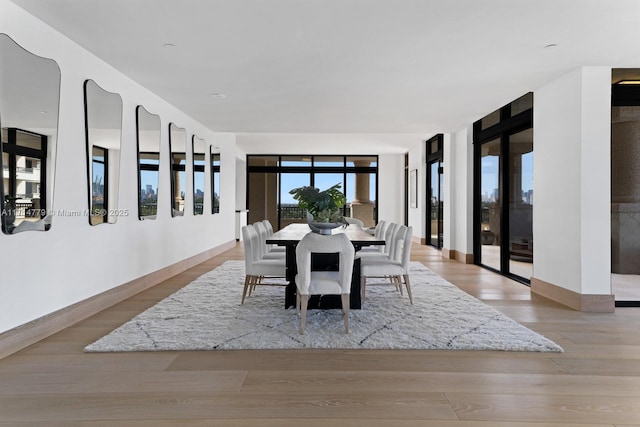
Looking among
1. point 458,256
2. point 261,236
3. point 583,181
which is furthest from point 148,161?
point 458,256

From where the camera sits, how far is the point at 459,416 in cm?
192

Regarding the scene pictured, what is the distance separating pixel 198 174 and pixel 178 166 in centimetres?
88

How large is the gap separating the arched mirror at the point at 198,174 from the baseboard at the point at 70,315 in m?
1.55

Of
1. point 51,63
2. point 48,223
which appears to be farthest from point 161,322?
point 51,63

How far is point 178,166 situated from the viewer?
5.88 metres

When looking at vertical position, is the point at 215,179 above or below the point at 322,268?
above

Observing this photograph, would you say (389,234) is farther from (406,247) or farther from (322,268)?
(322,268)

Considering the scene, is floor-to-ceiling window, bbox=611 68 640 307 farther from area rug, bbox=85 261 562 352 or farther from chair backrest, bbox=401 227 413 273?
chair backrest, bbox=401 227 413 273

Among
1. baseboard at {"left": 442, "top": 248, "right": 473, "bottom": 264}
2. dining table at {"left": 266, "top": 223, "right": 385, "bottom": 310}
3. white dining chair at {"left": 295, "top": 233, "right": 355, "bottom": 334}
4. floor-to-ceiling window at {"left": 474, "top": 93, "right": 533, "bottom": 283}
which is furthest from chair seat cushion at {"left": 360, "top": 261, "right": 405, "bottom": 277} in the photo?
baseboard at {"left": 442, "top": 248, "right": 473, "bottom": 264}

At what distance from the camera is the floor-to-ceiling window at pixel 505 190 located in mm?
5238

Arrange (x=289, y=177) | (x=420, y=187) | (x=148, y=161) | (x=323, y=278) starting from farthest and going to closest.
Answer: (x=289, y=177)
(x=420, y=187)
(x=148, y=161)
(x=323, y=278)

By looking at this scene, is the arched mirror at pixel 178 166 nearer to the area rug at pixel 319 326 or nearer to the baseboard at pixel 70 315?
the baseboard at pixel 70 315

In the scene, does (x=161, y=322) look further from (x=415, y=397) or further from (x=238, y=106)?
(x=238, y=106)

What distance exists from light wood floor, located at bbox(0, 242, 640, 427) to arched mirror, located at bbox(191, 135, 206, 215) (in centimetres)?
372
